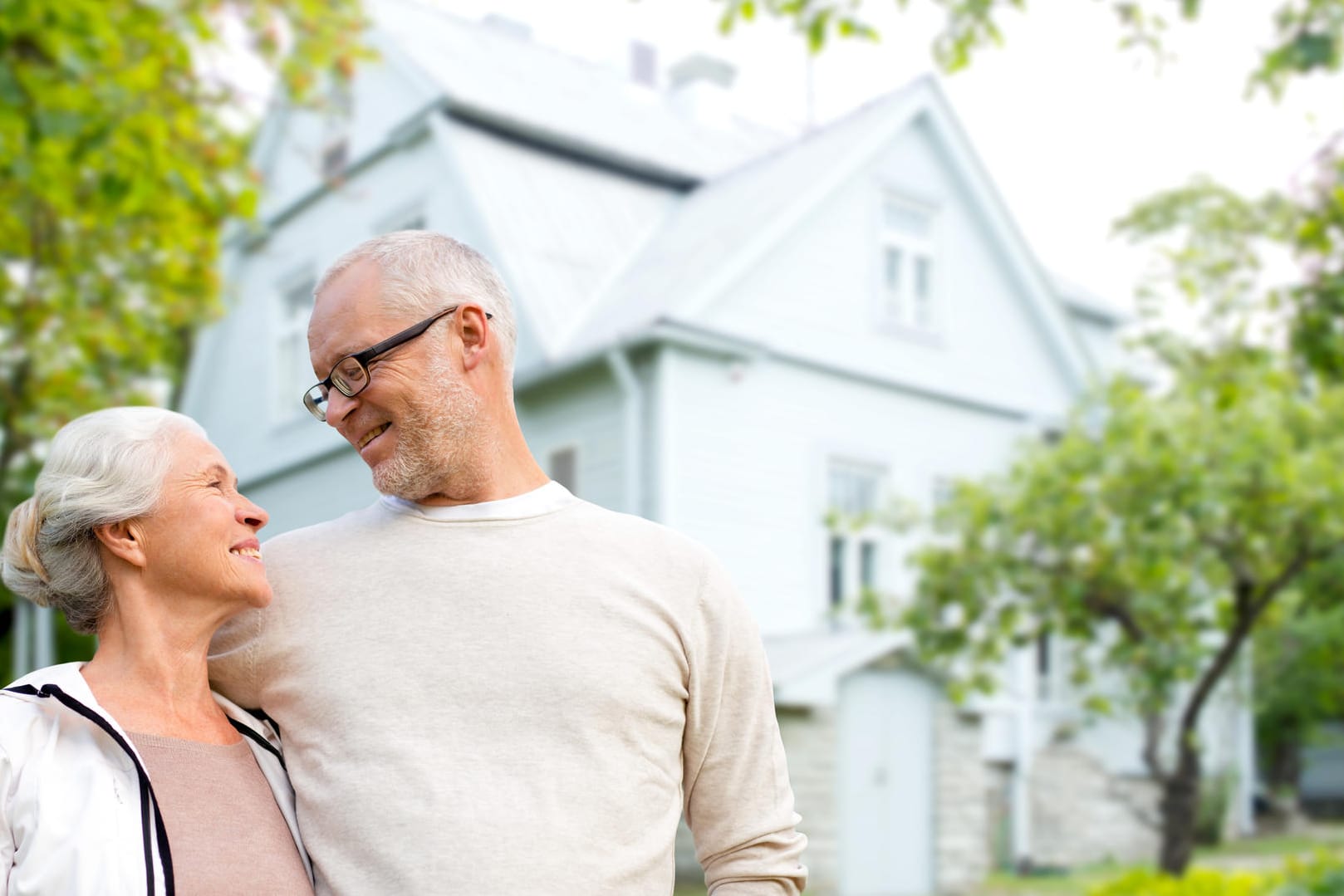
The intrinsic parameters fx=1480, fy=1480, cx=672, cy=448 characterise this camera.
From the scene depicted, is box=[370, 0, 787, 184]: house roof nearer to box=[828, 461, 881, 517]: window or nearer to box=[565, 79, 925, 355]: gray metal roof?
box=[565, 79, 925, 355]: gray metal roof

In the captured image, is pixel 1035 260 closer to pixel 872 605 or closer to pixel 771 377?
pixel 771 377

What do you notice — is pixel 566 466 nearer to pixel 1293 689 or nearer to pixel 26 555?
pixel 26 555

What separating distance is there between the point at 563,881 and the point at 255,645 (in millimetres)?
631

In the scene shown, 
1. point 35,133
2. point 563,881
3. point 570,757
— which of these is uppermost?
point 35,133

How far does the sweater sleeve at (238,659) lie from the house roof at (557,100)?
1230cm

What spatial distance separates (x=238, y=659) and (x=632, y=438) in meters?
10.4

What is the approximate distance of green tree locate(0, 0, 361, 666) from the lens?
6.95 metres

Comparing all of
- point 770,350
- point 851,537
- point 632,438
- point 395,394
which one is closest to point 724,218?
point 770,350

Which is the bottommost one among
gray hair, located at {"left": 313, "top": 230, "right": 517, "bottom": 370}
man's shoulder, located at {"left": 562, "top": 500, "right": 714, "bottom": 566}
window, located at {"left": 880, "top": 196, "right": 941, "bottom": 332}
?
man's shoulder, located at {"left": 562, "top": 500, "right": 714, "bottom": 566}

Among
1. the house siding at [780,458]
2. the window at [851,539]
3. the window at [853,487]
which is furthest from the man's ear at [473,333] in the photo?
the window at [853,487]

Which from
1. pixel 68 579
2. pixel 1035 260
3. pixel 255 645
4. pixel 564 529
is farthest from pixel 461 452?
pixel 1035 260

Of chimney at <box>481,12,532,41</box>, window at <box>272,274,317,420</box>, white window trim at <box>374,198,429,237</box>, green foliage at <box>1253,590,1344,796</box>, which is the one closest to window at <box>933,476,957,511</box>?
white window trim at <box>374,198,429,237</box>

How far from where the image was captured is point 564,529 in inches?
96.4

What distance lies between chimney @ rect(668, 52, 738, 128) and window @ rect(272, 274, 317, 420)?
531 cm
